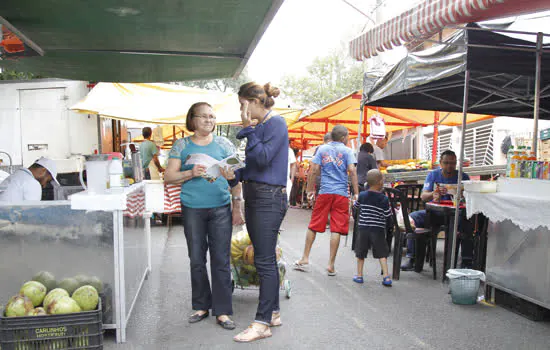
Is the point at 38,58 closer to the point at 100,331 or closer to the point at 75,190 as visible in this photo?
the point at 75,190

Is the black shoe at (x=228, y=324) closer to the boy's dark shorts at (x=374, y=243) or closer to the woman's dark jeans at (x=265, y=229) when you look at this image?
the woman's dark jeans at (x=265, y=229)

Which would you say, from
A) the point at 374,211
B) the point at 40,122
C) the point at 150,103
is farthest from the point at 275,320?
the point at 40,122

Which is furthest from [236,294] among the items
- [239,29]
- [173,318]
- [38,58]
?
[38,58]

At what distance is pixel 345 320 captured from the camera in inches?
195

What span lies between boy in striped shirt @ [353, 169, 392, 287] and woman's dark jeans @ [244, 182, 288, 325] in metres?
2.27

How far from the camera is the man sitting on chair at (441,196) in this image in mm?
6836

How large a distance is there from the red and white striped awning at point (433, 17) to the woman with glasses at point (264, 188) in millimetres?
1789

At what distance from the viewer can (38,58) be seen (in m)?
6.26

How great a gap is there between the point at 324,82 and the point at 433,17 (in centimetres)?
3969

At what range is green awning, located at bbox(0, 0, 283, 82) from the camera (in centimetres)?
441

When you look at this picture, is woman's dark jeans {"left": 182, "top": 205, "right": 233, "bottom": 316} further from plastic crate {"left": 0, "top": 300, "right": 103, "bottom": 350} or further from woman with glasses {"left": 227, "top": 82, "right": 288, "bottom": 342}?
plastic crate {"left": 0, "top": 300, "right": 103, "bottom": 350}

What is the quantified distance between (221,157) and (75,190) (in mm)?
2250

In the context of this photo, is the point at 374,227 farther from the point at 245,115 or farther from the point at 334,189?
the point at 245,115

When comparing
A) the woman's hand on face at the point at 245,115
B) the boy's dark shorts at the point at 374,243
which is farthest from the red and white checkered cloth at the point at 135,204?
the boy's dark shorts at the point at 374,243
